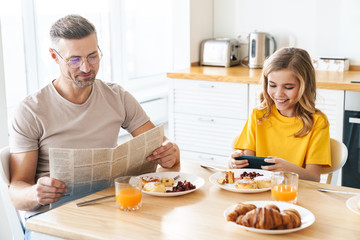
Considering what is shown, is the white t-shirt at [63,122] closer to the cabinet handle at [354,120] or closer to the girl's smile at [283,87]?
the girl's smile at [283,87]

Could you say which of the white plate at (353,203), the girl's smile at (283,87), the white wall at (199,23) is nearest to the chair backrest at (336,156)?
the girl's smile at (283,87)

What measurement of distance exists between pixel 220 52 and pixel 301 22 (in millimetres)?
627

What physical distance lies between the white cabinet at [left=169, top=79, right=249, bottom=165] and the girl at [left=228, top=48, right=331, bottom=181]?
1.13 meters

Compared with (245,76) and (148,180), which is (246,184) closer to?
(148,180)

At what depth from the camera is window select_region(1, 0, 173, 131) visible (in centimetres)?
311

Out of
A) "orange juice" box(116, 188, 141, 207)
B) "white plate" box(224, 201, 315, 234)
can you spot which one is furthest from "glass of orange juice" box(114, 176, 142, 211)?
"white plate" box(224, 201, 315, 234)

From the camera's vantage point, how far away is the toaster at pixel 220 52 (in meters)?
3.68

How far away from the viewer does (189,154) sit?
3.50m

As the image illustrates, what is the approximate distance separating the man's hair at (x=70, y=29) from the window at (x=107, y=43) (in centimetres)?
88

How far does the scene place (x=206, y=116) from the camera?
133 inches

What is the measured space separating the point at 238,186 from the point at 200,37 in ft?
8.07

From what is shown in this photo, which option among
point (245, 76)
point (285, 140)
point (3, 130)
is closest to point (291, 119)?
point (285, 140)

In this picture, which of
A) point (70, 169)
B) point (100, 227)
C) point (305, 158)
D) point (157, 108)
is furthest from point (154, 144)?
point (157, 108)

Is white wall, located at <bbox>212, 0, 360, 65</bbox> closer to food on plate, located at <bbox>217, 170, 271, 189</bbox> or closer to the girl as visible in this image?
the girl
